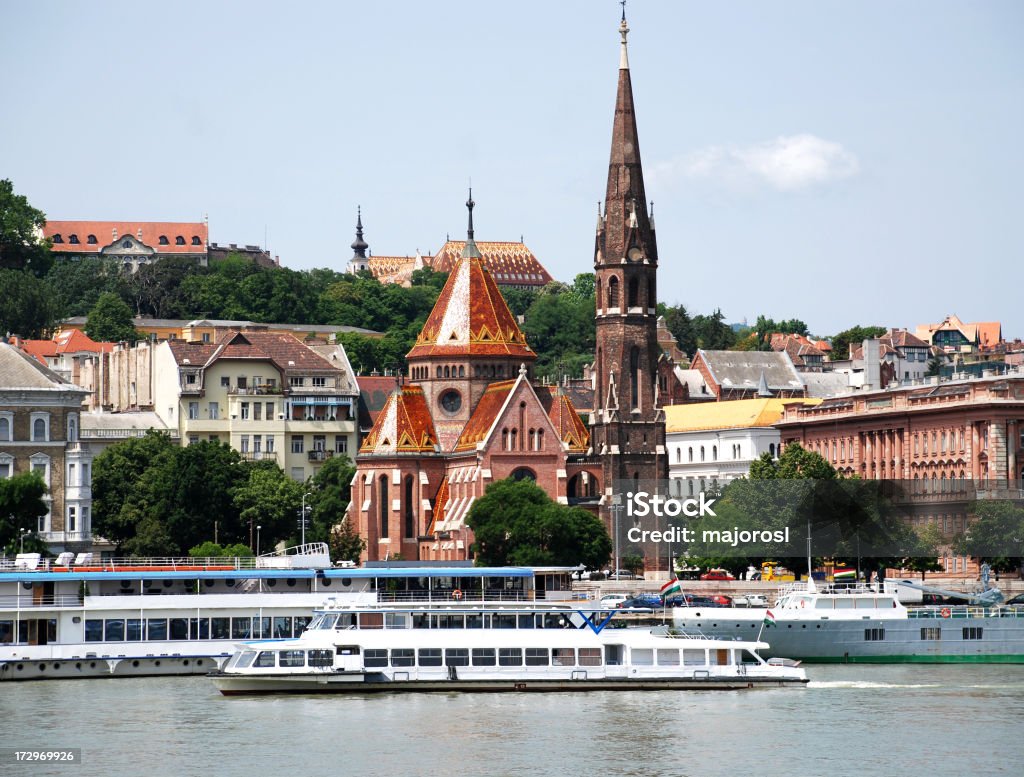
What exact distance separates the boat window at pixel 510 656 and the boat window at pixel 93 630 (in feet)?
56.1

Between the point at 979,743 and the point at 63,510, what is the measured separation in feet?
235

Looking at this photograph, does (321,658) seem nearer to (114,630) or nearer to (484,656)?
(484,656)

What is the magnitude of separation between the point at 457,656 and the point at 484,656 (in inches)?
38.0

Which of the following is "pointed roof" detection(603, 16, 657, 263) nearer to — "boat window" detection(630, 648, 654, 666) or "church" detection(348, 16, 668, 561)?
"church" detection(348, 16, 668, 561)

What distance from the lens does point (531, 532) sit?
459 ft

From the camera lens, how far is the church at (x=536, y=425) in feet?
516

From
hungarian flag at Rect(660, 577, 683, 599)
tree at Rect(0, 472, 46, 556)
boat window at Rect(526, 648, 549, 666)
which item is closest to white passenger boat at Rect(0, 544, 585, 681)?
boat window at Rect(526, 648, 549, 666)

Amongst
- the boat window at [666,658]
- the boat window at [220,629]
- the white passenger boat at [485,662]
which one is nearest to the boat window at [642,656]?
the white passenger boat at [485,662]

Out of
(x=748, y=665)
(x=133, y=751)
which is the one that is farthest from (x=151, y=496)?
(x=133, y=751)

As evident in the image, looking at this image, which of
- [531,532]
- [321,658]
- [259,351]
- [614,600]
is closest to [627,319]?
[531,532]

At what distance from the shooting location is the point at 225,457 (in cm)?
15425

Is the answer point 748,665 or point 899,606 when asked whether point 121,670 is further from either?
point 899,606

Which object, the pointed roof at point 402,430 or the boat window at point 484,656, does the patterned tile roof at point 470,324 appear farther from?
the boat window at point 484,656

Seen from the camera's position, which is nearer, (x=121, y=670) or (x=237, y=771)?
(x=237, y=771)
